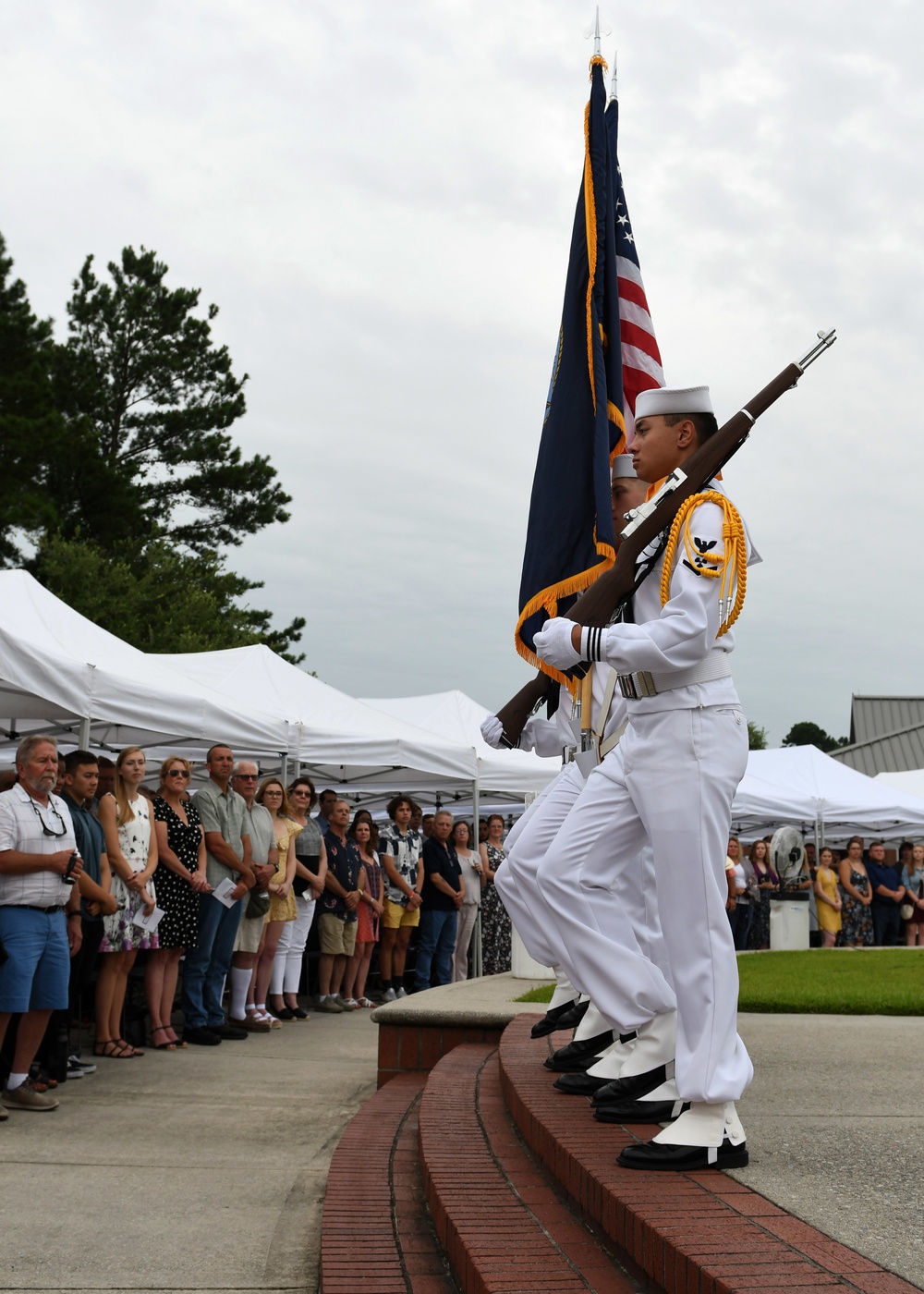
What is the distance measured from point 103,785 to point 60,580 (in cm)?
2440

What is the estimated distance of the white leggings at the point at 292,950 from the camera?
11008mm

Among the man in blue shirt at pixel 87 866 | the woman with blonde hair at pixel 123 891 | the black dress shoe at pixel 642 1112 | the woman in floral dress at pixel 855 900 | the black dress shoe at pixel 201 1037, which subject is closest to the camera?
the black dress shoe at pixel 642 1112

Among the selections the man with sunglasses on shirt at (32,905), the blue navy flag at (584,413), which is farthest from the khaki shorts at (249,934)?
the blue navy flag at (584,413)

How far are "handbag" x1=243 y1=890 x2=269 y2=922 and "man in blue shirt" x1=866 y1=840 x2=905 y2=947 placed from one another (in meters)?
12.2

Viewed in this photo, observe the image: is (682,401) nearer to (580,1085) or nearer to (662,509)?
(662,509)

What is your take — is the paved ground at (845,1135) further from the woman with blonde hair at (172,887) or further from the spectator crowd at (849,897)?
the spectator crowd at (849,897)

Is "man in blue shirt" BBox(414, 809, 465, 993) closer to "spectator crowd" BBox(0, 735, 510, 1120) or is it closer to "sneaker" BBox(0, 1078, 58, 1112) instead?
"spectator crowd" BBox(0, 735, 510, 1120)

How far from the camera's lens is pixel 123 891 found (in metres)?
8.30

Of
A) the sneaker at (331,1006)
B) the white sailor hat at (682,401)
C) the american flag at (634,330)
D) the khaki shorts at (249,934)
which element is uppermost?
the american flag at (634,330)

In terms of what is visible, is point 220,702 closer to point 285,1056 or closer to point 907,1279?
point 285,1056

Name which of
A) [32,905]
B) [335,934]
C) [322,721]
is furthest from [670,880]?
[322,721]

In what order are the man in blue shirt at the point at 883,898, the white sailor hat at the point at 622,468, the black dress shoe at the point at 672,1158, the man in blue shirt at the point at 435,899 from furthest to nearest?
the man in blue shirt at the point at 883,898 → the man in blue shirt at the point at 435,899 → the white sailor hat at the point at 622,468 → the black dress shoe at the point at 672,1158

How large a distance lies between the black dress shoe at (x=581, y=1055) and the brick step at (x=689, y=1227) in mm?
700

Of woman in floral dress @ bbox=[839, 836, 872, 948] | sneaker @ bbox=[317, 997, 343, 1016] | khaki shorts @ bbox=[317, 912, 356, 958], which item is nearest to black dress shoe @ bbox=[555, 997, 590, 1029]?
khaki shorts @ bbox=[317, 912, 356, 958]
